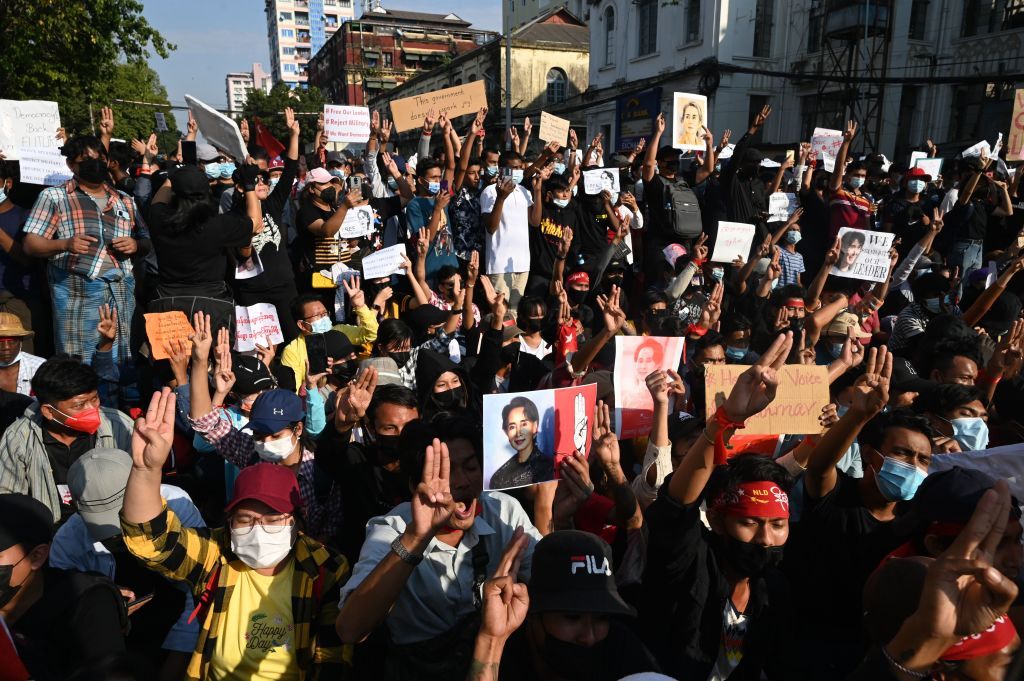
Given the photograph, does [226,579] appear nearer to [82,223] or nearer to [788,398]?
[788,398]

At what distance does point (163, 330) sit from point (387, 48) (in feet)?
267

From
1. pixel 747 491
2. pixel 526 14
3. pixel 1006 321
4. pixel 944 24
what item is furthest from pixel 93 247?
pixel 526 14

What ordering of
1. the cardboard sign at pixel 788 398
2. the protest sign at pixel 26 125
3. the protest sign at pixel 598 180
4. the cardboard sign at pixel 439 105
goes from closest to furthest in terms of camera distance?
the cardboard sign at pixel 788 398 → the protest sign at pixel 26 125 → the protest sign at pixel 598 180 → the cardboard sign at pixel 439 105

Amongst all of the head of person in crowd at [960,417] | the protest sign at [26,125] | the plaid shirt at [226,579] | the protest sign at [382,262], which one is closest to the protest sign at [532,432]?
the plaid shirt at [226,579]

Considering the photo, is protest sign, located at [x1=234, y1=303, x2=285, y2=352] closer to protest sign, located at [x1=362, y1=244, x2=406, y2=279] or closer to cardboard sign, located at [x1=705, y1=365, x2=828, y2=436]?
protest sign, located at [x1=362, y1=244, x2=406, y2=279]

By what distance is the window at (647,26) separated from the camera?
33750 mm

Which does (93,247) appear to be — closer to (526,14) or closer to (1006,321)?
(1006,321)

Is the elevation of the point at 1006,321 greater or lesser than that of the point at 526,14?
lesser

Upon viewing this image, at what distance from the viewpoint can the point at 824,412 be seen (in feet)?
11.7

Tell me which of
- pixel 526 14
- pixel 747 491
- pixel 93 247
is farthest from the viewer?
pixel 526 14

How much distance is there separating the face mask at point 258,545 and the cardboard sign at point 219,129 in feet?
13.8

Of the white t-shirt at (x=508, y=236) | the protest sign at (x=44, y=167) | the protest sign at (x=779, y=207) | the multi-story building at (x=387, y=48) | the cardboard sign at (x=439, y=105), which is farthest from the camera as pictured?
the multi-story building at (x=387, y=48)

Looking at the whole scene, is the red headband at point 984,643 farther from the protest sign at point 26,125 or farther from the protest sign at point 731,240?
the protest sign at point 26,125

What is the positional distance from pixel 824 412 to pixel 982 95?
85.6 feet
